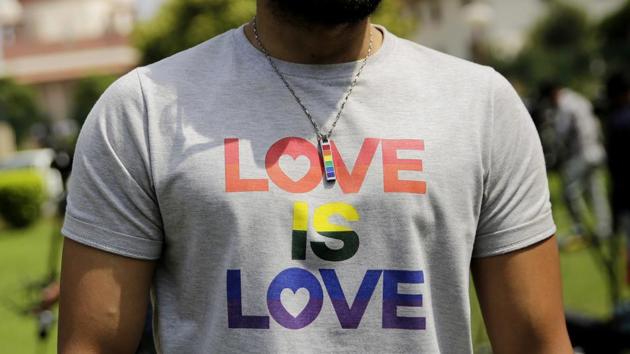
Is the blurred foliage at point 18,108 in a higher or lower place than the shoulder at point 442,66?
lower

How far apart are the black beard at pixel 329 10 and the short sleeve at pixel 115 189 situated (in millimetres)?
292

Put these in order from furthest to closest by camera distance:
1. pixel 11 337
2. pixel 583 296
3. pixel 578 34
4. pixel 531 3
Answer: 1. pixel 531 3
2. pixel 578 34
3. pixel 11 337
4. pixel 583 296

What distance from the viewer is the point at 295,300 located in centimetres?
157

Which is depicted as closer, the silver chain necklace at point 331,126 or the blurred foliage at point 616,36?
the silver chain necklace at point 331,126

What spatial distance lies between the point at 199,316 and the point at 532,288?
54 centimetres

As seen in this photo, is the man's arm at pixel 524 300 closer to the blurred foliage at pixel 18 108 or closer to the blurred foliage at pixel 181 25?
A: the blurred foliage at pixel 181 25

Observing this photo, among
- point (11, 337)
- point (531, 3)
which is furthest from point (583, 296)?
point (531, 3)

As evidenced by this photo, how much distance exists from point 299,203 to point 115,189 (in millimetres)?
283

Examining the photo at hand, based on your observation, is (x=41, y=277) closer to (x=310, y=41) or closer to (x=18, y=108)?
(x=310, y=41)

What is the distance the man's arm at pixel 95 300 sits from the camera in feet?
5.25

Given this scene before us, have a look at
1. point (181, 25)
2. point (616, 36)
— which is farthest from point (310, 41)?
point (616, 36)

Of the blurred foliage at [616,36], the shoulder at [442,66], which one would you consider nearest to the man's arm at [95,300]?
the shoulder at [442,66]

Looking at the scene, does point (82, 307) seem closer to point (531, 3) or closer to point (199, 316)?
point (199, 316)

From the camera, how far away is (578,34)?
144 ft
